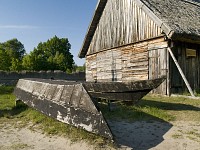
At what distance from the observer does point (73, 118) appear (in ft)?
14.3

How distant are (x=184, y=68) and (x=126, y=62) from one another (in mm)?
3289

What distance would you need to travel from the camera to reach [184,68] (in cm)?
1112

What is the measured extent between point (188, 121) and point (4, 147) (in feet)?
14.0

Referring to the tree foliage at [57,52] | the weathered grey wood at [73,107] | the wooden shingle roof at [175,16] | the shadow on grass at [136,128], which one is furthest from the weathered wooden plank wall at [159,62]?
the tree foliage at [57,52]

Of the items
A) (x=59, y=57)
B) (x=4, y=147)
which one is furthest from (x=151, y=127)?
(x=59, y=57)

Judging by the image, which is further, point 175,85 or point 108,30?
point 108,30

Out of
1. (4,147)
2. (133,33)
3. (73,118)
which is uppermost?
(133,33)

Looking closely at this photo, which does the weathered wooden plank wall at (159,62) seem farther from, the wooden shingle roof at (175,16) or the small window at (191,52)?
the small window at (191,52)

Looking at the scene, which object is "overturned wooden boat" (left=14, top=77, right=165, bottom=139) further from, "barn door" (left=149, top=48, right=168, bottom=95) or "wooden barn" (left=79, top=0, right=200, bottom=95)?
"barn door" (left=149, top=48, right=168, bottom=95)

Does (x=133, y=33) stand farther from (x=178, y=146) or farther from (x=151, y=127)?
(x=178, y=146)

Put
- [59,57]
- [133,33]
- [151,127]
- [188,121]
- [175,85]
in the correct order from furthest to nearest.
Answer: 1. [59,57]
2. [133,33]
3. [175,85]
4. [188,121]
5. [151,127]

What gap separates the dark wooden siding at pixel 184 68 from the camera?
10719mm

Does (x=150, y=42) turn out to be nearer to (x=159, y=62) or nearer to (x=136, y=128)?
(x=159, y=62)

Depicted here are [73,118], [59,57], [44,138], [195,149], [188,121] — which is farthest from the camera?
[59,57]
